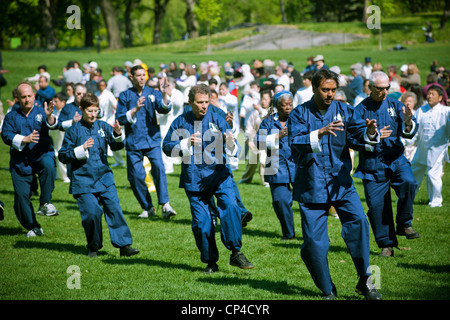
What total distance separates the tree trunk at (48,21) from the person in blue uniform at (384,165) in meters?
51.4

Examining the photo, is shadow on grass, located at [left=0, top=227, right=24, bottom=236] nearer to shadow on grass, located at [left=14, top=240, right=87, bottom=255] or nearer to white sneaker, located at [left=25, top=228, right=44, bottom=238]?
white sneaker, located at [left=25, top=228, right=44, bottom=238]

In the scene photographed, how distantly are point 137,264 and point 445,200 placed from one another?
6968mm

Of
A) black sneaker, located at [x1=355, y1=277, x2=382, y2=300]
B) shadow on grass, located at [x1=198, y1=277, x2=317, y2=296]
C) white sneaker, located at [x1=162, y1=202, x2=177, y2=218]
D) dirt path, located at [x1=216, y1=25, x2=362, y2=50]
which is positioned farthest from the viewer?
dirt path, located at [x1=216, y1=25, x2=362, y2=50]

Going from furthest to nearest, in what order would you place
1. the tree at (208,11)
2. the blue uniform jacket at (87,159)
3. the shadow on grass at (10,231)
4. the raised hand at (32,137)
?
1. the tree at (208,11)
2. the shadow on grass at (10,231)
3. the raised hand at (32,137)
4. the blue uniform jacket at (87,159)

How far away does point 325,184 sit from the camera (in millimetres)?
5641

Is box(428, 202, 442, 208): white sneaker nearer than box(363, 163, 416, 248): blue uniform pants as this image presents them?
No

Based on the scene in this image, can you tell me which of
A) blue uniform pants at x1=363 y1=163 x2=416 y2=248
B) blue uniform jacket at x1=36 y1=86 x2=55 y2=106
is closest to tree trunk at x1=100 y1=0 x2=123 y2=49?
blue uniform jacket at x1=36 y1=86 x2=55 y2=106

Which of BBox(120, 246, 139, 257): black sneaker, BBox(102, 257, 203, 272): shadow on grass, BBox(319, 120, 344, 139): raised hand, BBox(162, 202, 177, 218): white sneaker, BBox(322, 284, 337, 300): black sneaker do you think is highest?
BBox(319, 120, 344, 139): raised hand

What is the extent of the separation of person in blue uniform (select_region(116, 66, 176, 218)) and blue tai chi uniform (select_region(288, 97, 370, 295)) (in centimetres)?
451

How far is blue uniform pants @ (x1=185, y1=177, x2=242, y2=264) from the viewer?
6.60 meters

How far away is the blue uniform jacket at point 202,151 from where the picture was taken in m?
6.66

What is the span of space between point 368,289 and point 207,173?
230 cm

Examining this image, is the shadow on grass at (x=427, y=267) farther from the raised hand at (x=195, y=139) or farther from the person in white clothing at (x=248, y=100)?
the person in white clothing at (x=248, y=100)

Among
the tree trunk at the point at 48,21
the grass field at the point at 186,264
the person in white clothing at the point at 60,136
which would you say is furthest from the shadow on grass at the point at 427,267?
the tree trunk at the point at 48,21
